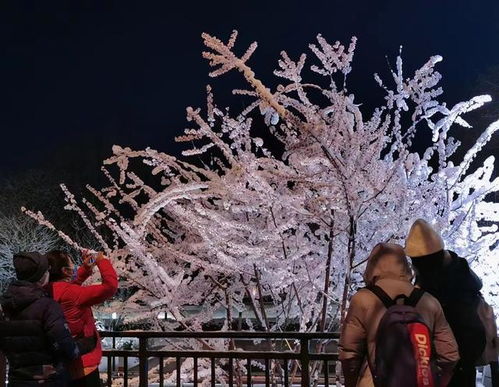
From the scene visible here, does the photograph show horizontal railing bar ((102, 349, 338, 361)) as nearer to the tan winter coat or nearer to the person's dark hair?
the person's dark hair

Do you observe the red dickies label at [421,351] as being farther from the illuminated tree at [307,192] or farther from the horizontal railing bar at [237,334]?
the illuminated tree at [307,192]

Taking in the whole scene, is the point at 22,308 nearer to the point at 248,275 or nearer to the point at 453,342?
the point at 453,342

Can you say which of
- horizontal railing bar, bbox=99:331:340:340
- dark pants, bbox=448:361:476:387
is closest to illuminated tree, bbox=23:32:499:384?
horizontal railing bar, bbox=99:331:340:340

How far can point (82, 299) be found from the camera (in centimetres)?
447

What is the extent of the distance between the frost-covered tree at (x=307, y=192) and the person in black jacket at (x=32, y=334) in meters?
2.61

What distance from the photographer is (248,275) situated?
756 cm

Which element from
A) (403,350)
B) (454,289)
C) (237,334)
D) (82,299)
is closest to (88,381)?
(82,299)

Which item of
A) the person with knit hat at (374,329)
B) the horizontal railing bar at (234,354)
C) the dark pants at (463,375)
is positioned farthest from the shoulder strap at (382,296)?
the horizontal railing bar at (234,354)

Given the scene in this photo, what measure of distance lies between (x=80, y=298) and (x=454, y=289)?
8.65ft

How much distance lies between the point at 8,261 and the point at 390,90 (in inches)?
1041

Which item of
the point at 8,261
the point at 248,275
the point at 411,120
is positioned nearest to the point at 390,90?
the point at 411,120

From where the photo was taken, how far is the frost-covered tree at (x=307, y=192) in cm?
591

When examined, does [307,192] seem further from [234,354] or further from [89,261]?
[89,261]

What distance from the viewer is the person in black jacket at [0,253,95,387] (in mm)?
3867
